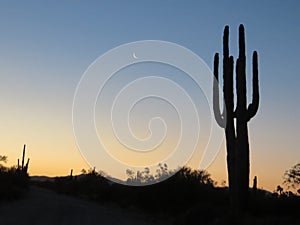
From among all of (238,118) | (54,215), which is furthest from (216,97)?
(54,215)

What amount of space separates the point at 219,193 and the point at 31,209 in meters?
10.6

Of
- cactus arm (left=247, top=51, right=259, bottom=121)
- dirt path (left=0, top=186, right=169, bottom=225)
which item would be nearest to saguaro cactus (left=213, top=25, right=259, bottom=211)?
cactus arm (left=247, top=51, right=259, bottom=121)

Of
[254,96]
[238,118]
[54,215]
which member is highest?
[254,96]

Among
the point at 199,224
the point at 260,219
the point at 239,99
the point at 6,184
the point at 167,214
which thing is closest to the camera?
the point at 260,219

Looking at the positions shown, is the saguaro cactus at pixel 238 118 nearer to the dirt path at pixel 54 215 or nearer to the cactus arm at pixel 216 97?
the cactus arm at pixel 216 97

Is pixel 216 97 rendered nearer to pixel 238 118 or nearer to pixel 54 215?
pixel 238 118

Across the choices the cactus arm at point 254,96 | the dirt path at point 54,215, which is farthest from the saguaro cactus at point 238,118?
the dirt path at point 54,215

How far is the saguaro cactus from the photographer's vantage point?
22.3 metres

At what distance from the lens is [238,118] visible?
74.7 feet

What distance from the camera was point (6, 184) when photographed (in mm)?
29031

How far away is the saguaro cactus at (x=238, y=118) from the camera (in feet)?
73.2

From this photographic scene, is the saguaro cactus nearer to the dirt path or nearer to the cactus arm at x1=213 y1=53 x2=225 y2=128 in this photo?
the cactus arm at x1=213 y1=53 x2=225 y2=128

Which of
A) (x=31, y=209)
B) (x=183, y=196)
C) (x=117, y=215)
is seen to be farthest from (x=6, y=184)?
(x=183, y=196)

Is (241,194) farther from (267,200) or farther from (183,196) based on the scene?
(183,196)
